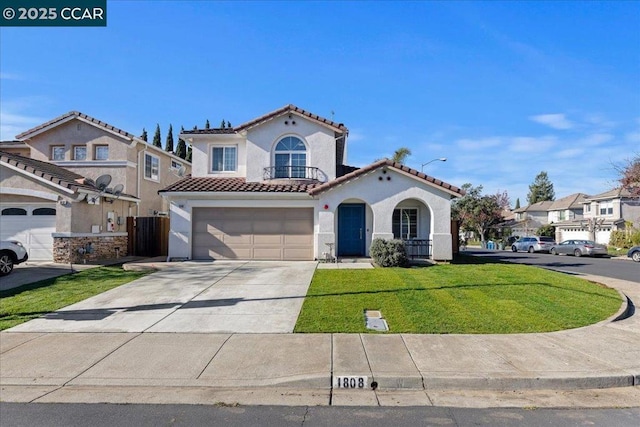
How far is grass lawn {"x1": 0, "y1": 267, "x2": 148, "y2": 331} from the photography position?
8820 millimetres

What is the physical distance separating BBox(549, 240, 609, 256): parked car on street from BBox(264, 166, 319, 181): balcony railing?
75.8ft

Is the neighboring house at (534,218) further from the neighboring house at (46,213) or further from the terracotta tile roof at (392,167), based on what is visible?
the neighboring house at (46,213)

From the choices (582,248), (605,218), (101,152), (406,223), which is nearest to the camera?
(406,223)

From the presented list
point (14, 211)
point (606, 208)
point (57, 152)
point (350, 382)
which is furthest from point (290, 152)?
point (606, 208)

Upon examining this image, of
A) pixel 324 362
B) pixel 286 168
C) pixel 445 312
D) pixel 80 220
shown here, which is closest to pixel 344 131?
pixel 286 168

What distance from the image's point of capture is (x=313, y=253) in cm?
1670

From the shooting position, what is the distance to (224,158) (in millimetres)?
18672

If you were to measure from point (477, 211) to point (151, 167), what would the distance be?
37567 millimetres

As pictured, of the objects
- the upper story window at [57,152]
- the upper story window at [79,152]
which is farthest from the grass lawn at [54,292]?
the upper story window at [57,152]

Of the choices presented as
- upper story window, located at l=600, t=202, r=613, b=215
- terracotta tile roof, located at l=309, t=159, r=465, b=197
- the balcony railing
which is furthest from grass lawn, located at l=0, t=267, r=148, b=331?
upper story window, located at l=600, t=202, r=613, b=215

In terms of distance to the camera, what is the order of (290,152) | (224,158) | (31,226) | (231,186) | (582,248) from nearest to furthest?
(31,226) → (231,186) → (290,152) → (224,158) → (582,248)

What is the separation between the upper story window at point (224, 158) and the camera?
1861 centimetres

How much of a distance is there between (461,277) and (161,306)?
877 centimetres

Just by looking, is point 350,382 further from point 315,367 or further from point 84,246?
point 84,246
